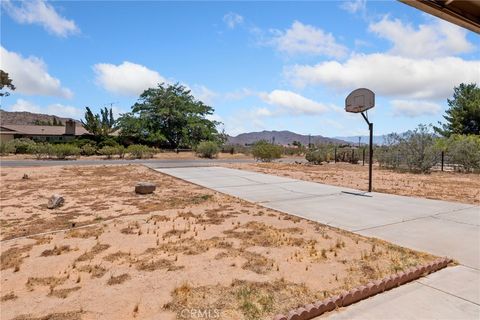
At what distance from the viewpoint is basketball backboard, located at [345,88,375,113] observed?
1041 cm

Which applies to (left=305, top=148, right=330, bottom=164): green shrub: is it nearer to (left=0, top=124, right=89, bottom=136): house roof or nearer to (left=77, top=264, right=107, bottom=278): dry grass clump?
(left=77, top=264, right=107, bottom=278): dry grass clump

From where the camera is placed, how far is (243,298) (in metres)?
3.21

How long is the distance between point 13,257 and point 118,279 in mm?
1893

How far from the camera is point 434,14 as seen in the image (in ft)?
11.3

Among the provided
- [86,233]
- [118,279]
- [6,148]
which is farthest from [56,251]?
[6,148]

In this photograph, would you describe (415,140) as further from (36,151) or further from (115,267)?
(36,151)

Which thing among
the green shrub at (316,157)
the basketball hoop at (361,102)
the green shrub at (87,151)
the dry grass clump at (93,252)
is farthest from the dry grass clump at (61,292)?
the green shrub at (87,151)

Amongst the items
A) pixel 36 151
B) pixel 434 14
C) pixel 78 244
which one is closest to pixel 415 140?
pixel 434 14

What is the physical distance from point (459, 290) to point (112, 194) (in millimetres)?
8341

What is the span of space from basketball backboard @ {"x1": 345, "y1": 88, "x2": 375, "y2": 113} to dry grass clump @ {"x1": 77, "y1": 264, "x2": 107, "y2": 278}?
8.95 m

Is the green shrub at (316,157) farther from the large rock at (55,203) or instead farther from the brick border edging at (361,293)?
the brick border edging at (361,293)

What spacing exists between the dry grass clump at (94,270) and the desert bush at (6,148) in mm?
27712

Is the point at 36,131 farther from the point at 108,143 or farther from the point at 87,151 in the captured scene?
the point at 87,151

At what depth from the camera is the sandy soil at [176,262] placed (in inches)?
124
